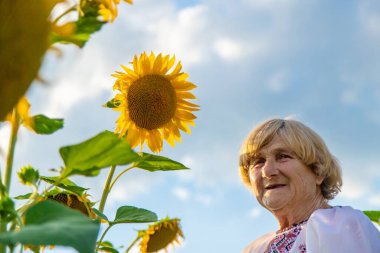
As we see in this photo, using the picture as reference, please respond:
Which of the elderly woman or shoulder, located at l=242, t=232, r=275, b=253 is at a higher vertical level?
the elderly woman

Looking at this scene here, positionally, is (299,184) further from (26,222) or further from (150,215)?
(26,222)

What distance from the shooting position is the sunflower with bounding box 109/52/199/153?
1.57 meters

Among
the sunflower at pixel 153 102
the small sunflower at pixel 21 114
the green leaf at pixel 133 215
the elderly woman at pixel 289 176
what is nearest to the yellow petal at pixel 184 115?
the sunflower at pixel 153 102

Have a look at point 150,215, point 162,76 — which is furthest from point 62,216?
point 162,76

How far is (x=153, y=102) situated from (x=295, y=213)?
3.34 ft

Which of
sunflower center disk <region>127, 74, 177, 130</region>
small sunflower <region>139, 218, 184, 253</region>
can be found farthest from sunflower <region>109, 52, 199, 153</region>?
small sunflower <region>139, 218, 184, 253</region>

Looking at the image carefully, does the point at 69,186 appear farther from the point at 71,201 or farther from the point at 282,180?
the point at 282,180

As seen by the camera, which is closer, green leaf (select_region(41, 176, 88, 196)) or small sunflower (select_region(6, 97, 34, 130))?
small sunflower (select_region(6, 97, 34, 130))

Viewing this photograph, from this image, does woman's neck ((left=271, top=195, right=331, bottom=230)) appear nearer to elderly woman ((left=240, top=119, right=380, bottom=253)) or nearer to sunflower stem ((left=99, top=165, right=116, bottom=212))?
elderly woman ((left=240, top=119, right=380, bottom=253))

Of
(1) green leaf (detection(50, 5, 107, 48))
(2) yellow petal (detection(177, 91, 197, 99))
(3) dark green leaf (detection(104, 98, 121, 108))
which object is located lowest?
(1) green leaf (detection(50, 5, 107, 48))

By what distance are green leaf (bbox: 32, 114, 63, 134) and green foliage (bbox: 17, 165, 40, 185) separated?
0.07 m

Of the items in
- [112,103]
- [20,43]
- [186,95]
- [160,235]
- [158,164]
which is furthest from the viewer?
[186,95]

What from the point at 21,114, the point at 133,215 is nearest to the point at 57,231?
the point at 21,114

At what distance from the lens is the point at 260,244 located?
96.9 inches
